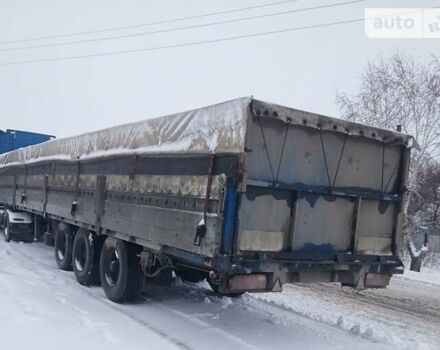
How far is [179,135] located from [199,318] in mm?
2526

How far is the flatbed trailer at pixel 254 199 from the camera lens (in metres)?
4.83

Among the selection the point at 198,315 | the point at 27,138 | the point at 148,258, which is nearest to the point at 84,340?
the point at 148,258

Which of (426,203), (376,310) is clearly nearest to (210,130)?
(376,310)

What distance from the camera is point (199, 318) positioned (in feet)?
21.2

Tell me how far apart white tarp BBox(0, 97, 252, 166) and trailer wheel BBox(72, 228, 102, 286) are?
140cm

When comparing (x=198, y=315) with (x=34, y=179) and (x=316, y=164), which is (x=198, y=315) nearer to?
(x=316, y=164)

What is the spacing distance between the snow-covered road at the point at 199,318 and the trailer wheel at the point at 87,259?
18 cm

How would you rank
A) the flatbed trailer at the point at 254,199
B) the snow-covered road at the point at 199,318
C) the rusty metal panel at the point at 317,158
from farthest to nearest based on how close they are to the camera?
the snow-covered road at the point at 199,318, the rusty metal panel at the point at 317,158, the flatbed trailer at the point at 254,199

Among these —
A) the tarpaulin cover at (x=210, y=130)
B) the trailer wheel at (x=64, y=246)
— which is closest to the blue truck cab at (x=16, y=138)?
the trailer wheel at (x=64, y=246)

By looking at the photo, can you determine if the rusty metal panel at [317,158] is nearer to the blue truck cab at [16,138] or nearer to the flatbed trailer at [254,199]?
the flatbed trailer at [254,199]

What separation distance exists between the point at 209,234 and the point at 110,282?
3.07 metres

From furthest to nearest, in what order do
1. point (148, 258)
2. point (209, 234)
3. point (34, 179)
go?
point (34, 179), point (148, 258), point (209, 234)

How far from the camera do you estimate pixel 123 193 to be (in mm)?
6918

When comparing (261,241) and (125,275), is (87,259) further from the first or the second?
(261,241)
